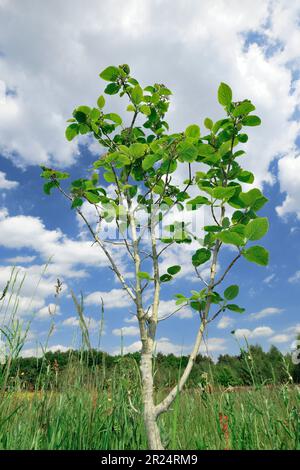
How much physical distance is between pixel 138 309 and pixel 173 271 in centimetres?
50

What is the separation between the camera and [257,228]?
2439 millimetres

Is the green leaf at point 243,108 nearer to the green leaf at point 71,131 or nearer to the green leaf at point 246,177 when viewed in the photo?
the green leaf at point 246,177

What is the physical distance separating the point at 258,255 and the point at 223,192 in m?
0.48

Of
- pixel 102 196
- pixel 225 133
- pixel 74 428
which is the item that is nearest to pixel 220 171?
pixel 225 133

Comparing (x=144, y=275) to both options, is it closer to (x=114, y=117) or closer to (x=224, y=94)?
(x=114, y=117)

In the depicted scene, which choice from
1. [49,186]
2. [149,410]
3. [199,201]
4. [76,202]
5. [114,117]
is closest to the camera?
[149,410]

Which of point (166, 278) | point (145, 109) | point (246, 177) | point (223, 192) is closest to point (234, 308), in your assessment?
point (166, 278)

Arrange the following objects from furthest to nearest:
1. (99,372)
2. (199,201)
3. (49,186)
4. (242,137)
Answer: (99,372), (49,186), (242,137), (199,201)

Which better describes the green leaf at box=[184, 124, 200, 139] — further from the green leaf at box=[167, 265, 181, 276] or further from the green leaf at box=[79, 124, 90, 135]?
the green leaf at box=[167, 265, 181, 276]

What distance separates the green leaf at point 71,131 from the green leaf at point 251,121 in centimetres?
136
